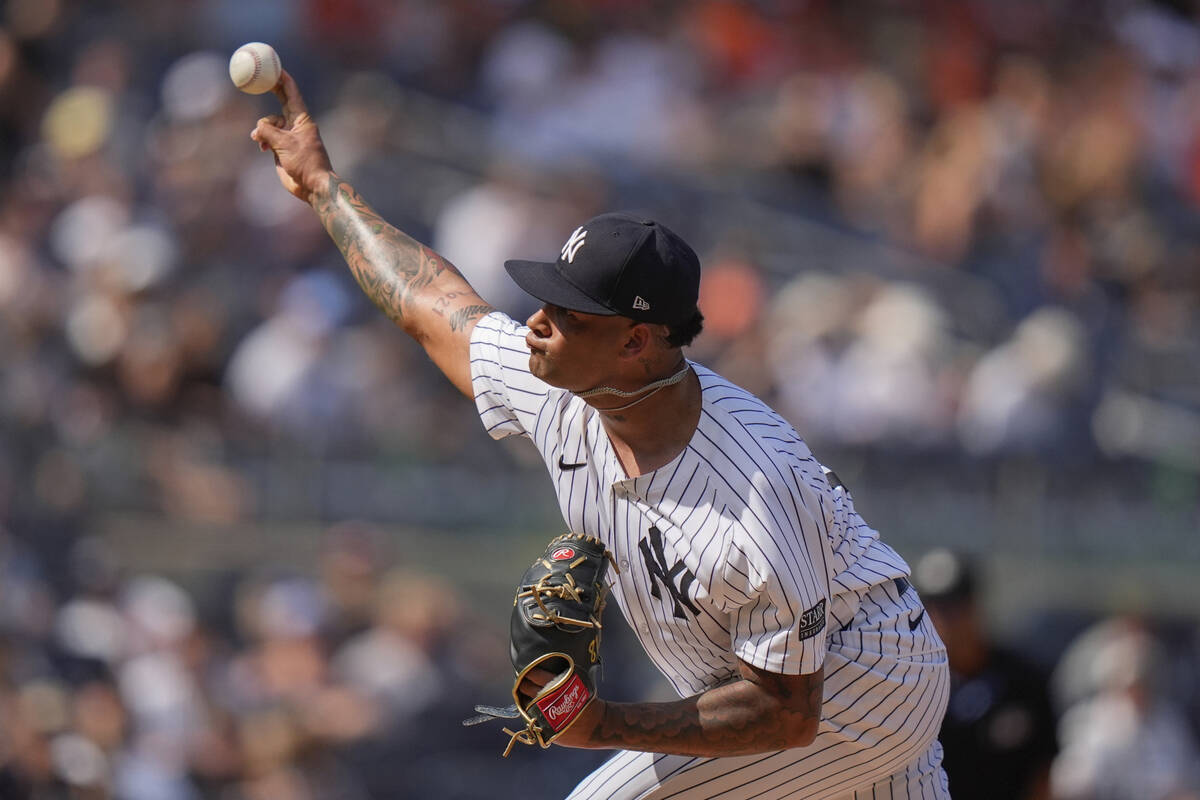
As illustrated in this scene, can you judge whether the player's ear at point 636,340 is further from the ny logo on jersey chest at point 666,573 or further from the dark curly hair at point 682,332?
the ny logo on jersey chest at point 666,573

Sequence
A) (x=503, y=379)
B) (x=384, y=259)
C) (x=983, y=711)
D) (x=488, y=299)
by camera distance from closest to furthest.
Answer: (x=503, y=379), (x=384, y=259), (x=983, y=711), (x=488, y=299)

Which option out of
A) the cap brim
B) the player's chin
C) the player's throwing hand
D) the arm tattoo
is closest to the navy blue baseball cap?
the cap brim

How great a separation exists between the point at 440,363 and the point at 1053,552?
4360mm

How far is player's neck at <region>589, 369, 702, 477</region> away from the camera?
3277 mm

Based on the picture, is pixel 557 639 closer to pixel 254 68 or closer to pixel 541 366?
pixel 541 366

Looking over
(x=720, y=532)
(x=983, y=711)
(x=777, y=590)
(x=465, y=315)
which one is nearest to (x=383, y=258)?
(x=465, y=315)

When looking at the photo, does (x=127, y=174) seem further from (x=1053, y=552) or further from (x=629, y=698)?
(x=1053, y=552)

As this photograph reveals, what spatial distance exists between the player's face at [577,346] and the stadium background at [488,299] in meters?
4.25

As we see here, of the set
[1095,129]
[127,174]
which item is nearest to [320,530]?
[127,174]

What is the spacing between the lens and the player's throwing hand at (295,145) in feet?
13.1

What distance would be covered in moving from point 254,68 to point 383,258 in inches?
20.9

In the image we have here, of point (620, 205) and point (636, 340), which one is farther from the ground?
point (620, 205)

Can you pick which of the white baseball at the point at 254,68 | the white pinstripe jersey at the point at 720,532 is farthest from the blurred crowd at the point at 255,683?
the white baseball at the point at 254,68

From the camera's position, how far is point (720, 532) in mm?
3146
